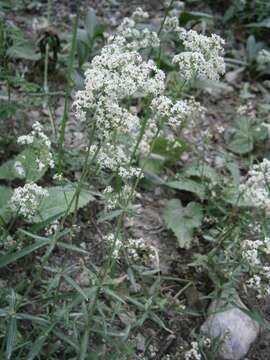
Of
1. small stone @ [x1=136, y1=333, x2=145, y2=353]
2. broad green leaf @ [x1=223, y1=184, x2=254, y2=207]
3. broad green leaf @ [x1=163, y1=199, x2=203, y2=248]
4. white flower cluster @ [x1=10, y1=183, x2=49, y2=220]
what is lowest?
small stone @ [x1=136, y1=333, x2=145, y2=353]

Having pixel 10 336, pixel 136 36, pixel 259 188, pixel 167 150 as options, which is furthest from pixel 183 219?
pixel 10 336

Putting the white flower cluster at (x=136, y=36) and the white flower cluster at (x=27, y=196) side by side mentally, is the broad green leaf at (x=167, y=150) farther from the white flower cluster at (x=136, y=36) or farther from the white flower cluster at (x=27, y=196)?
the white flower cluster at (x=27, y=196)

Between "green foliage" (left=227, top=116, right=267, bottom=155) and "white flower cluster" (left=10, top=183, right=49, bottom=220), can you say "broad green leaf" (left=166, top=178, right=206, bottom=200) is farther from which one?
"white flower cluster" (left=10, top=183, right=49, bottom=220)

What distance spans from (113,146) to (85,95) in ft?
1.83

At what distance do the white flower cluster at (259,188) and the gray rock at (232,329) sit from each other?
2.20 feet

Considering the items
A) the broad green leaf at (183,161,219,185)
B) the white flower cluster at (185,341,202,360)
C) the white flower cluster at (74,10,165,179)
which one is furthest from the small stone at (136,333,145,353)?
the white flower cluster at (74,10,165,179)

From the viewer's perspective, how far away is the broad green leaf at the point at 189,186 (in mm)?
4039

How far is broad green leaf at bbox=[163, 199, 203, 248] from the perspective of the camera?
382cm

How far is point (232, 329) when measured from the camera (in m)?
3.45

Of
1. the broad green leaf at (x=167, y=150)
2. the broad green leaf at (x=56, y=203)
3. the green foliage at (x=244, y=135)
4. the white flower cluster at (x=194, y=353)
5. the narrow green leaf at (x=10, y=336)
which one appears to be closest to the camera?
the narrow green leaf at (x=10, y=336)

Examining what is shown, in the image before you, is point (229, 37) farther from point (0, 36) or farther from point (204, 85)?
point (0, 36)

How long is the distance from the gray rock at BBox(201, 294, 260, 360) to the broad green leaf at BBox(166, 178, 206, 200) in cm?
79

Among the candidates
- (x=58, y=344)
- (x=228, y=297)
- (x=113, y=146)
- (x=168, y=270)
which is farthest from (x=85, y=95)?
(x=168, y=270)

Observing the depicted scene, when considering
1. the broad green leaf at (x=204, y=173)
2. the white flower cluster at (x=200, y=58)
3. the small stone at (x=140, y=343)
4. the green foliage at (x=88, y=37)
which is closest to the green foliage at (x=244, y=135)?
the broad green leaf at (x=204, y=173)
